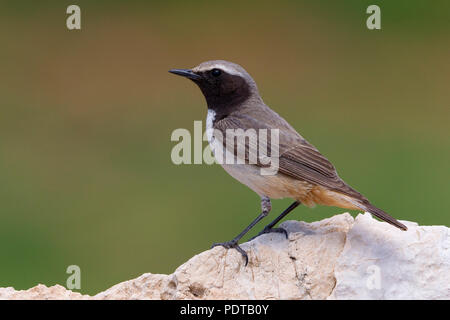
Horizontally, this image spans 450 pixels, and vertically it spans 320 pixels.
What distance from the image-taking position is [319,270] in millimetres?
6605

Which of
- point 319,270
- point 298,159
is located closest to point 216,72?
point 298,159

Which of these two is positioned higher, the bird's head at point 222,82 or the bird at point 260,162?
the bird's head at point 222,82

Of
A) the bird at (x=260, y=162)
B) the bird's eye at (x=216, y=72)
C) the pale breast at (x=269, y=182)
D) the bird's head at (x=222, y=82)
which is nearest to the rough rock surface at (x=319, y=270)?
the bird at (x=260, y=162)

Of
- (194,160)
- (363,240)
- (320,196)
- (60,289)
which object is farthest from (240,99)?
(60,289)

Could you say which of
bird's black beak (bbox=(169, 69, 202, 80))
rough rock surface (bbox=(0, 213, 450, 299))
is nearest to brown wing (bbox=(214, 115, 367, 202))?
rough rock surface (bbox=(0, 213, 450, 299))

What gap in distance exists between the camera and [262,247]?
6965mm

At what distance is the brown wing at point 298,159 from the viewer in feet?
22.9

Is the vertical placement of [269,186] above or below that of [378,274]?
above

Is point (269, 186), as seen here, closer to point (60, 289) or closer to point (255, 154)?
point (255, 154)

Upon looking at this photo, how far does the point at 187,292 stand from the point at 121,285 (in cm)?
74

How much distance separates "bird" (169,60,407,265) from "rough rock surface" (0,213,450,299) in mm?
212

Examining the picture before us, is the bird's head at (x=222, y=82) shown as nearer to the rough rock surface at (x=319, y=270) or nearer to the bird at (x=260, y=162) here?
the bird at (x=260, y=162)

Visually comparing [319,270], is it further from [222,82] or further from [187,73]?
[187,73]

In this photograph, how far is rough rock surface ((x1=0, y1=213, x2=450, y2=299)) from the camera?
6.28 metres
